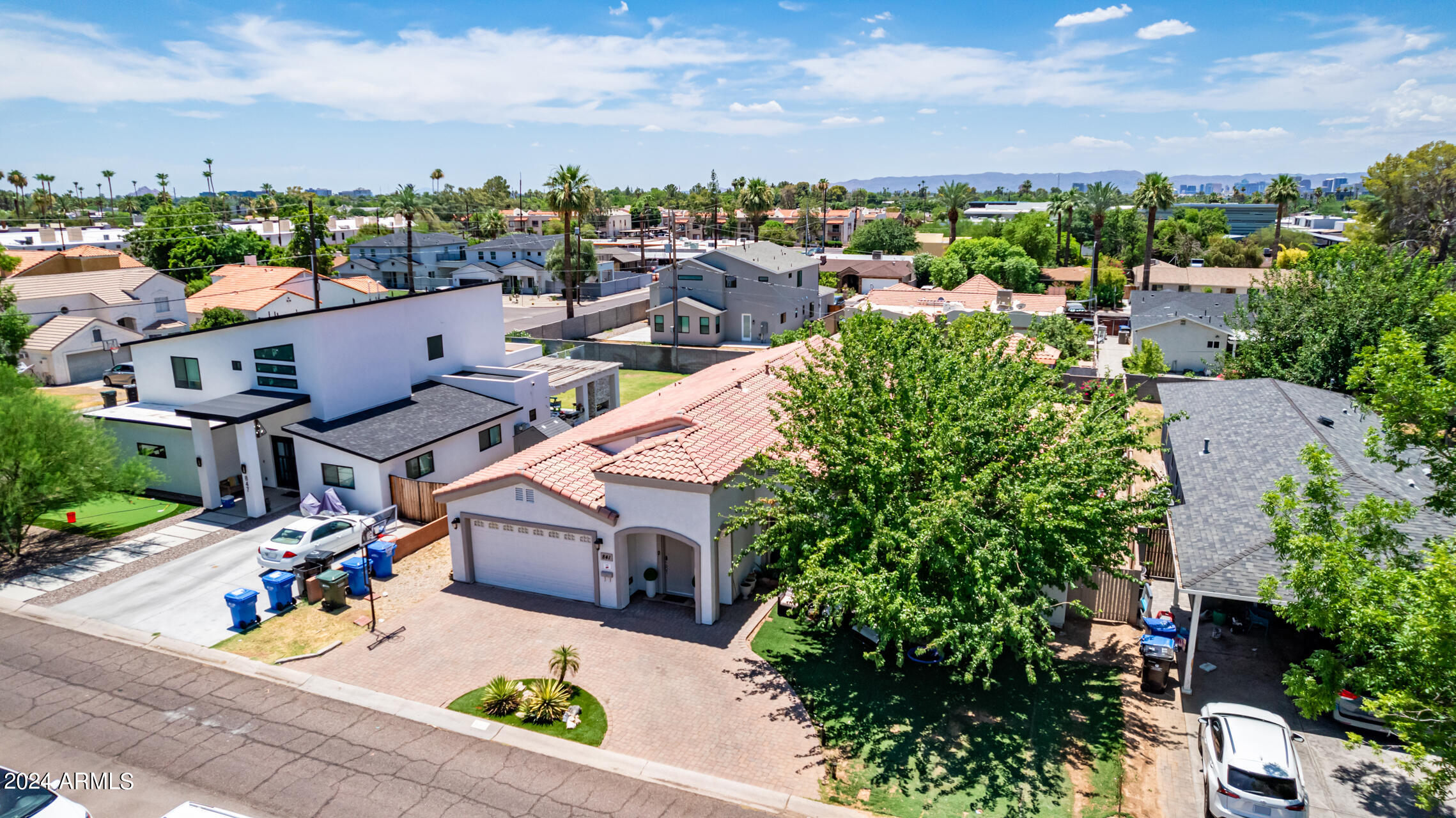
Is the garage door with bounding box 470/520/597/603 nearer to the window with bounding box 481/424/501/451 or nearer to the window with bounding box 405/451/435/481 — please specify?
the window with bounding box 405/451/435/481

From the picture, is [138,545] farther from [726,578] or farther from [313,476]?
[726,578]

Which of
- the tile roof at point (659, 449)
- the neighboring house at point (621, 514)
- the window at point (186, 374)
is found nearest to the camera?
the neighboring house at point (621, 514)

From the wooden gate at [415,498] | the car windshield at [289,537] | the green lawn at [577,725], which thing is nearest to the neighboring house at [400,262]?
the wooden gate at [415,498]

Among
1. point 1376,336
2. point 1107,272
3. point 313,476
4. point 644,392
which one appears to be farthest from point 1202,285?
point 313,476

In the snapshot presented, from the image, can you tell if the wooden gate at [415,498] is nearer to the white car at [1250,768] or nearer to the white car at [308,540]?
the white car at [308,540]

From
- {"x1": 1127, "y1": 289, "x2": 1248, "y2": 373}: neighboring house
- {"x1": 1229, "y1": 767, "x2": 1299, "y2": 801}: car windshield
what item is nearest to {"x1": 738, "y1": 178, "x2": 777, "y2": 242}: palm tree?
{"x1": 1127, "y1": 289, "x2": 1248, "y2": 373}: neighboring house

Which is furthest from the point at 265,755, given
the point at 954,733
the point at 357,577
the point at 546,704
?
the point at 954,733
